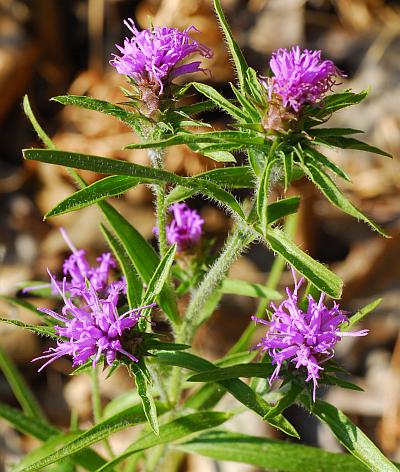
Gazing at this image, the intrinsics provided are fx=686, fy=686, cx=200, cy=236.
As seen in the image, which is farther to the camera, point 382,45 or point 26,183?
point 382,45

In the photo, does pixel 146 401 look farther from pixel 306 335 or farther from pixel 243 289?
pixel 243 289

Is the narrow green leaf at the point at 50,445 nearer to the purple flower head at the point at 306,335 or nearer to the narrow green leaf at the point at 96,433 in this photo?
the narrow green leaf at the point at 96,433

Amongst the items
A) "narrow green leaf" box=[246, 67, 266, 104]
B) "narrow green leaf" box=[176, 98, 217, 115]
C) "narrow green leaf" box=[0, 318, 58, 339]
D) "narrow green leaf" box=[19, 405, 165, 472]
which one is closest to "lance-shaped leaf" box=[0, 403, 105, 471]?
"narrow green leaf" box=[19, 405, 165, 472]

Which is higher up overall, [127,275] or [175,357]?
[127,275]

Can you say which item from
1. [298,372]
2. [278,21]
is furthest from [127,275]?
[278,21]

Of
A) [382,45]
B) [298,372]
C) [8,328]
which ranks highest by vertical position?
[382,45]

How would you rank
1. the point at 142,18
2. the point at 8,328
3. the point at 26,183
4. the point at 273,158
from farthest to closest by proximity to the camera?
the point at 142,18, the point at 26,183, the point at 8,328, the point at 273,158

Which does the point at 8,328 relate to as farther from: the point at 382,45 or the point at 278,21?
the point at 382,45
